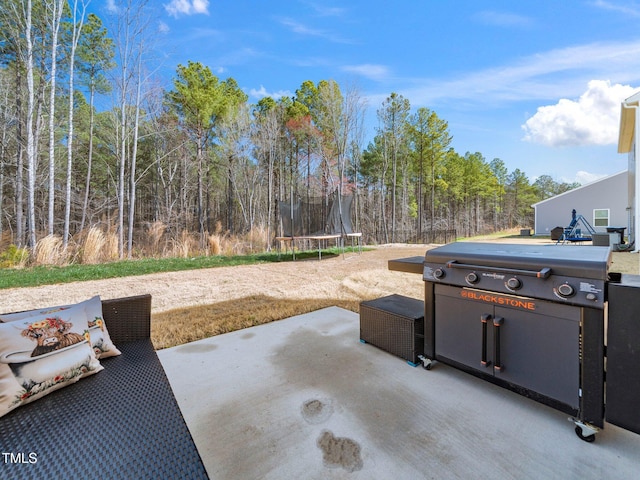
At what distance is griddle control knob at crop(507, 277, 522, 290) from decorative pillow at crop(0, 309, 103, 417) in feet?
6.92

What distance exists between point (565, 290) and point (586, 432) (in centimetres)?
66

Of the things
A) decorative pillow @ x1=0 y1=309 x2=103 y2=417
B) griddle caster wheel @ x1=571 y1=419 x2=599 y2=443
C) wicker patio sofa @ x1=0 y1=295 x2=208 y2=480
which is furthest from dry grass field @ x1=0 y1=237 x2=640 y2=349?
griddle caster wheel @ x1=571 y1=419 x2=599 y2=443

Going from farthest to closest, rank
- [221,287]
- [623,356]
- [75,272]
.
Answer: [75,272], [221,287], [623,356]

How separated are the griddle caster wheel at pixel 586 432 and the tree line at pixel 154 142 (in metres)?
8.25

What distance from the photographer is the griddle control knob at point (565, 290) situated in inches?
51.4

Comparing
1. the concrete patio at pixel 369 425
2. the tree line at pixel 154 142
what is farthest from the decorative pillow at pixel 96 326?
the tree line at pixel 154 142

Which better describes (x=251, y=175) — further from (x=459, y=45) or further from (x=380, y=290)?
(x=380, y=290)

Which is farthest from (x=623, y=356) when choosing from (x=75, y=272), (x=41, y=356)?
(x=75, y=272)

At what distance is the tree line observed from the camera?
307 inches

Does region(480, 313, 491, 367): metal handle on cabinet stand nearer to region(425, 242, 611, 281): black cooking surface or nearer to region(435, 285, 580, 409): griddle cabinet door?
region(435, 285, 580, 409): griddle cabinet door

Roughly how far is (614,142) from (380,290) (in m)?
13.1

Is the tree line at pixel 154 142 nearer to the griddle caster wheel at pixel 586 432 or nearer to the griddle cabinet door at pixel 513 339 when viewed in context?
the griddle cabinet door at pixel 513 339

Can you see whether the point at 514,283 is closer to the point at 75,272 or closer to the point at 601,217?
the point at 75,272

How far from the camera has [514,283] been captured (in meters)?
1.48
